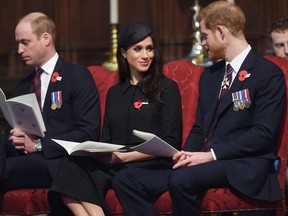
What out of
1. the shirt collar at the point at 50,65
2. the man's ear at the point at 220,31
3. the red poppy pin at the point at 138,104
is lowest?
the red poppy pin at the point at 138,104

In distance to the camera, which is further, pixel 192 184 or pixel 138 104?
pixel 138 104

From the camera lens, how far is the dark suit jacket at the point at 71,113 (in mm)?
5832

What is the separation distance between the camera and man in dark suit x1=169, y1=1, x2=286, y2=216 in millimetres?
5262

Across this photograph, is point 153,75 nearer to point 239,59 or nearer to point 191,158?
point 239,59

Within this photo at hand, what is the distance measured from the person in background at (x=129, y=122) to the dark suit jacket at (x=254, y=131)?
13.3 inches

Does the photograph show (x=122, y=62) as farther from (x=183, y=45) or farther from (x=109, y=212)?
(x=183, y=45)

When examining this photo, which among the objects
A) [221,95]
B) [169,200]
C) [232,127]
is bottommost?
[169,200]

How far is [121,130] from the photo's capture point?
19.1 ft

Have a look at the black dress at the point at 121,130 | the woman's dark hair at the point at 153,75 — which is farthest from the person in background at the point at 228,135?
the woman's dark hair at the point at 153,75

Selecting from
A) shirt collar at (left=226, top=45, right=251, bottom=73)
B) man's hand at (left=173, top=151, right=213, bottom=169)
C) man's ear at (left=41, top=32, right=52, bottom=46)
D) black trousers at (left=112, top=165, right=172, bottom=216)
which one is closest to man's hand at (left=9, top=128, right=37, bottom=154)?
man's ear at (left=41, top=32, right=52, bottom=46)

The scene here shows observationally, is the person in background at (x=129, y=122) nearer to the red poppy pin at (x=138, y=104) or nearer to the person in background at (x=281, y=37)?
the red poppy pin at (x=138, y=104)

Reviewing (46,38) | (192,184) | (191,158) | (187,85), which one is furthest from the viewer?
(46,38)

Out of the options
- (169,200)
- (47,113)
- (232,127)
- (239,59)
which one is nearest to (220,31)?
(239,59)

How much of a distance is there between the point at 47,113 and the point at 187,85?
76cm
